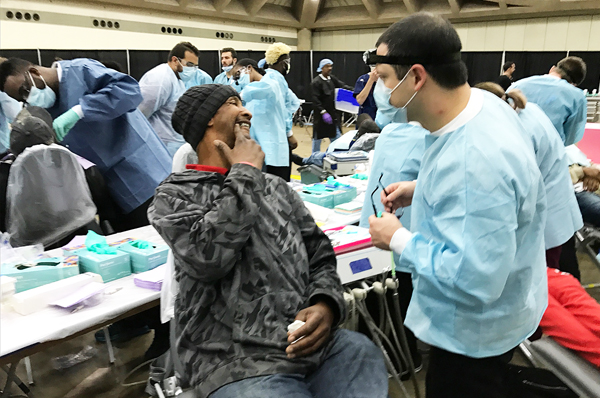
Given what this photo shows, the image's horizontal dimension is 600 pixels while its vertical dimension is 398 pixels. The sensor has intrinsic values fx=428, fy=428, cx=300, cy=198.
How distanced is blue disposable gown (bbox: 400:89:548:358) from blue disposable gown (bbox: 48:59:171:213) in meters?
1.85

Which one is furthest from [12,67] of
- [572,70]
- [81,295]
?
[572,70]

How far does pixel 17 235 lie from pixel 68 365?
82 cm

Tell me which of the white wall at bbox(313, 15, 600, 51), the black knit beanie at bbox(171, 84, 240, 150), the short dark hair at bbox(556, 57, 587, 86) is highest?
the white wall at bbox(313, 15, 600, 51)

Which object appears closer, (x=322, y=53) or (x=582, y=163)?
(x=582, y=163)

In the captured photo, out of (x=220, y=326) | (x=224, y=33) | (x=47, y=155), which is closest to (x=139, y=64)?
(x=224, y=33)

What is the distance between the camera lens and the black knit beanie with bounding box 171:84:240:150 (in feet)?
4.50

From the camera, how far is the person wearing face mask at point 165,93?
130 inches

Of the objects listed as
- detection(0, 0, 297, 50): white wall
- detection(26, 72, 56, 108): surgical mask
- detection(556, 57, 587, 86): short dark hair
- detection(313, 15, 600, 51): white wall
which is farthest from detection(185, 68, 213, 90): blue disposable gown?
detection(313, 15, 600, 51): white wall

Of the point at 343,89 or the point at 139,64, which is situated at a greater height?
the point at 139,64

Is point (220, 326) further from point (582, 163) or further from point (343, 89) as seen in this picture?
point (343, 89)

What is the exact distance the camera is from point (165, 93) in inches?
133

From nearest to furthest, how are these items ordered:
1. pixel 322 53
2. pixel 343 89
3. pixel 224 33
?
pixel 343 89 < pixel 224 33 < pixel 322 53

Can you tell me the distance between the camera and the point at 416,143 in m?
1.71

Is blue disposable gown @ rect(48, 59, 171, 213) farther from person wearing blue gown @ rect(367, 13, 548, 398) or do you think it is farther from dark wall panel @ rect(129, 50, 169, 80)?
dark wall panel @ rect(129, 50, 169, 80)
